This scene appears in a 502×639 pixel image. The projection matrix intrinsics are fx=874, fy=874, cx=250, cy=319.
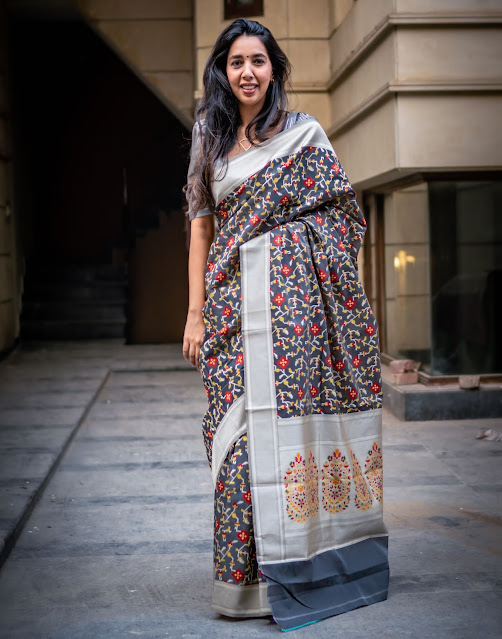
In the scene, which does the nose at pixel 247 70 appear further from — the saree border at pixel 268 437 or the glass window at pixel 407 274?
the glass window at pixel 407 274

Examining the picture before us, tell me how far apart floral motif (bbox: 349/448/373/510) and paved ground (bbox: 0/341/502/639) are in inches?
12.8

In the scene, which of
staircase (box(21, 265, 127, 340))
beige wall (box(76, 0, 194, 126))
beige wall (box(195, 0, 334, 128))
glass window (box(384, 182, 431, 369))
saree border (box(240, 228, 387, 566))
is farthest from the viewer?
staircase (box(21, 265, 127, 340))

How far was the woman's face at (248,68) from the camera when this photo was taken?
2820 millimetres

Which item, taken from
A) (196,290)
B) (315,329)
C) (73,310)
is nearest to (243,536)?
(315,329)

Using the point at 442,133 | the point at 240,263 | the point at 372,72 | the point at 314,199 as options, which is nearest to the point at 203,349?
the point at 240,263

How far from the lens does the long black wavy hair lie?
2844 millimetres

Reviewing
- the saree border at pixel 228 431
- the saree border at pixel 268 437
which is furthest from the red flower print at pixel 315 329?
the saree border at pixel 228 431

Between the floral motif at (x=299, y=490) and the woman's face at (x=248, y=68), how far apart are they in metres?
1.18

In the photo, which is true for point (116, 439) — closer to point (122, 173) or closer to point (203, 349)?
point (203, 349)

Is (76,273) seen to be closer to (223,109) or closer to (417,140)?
(417,140)

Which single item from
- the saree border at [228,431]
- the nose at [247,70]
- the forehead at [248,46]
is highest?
the forehead at [248,46]

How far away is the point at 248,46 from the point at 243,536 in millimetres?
1557

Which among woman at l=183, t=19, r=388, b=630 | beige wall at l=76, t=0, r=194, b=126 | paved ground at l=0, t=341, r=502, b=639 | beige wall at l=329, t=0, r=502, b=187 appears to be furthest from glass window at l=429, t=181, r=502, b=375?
beige wall at l=76, t=0, r=194, b=126

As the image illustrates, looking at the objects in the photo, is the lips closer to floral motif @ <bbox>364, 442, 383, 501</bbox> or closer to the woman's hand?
the woman's hand
